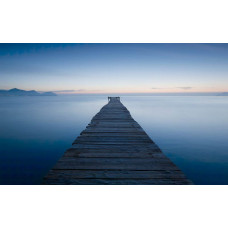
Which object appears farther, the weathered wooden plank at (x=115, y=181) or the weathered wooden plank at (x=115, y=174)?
the weathered wooden plank at (x=115, y=174)

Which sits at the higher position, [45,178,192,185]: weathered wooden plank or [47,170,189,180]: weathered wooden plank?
[47,170,189,180]: weathered wooden plank

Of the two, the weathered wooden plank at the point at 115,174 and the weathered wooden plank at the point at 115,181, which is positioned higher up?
the weathered wooden plank at the point at 115,174

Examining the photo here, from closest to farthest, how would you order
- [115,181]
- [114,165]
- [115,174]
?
[115,181] → [115,174] → [114,165]

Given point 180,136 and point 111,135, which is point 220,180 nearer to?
point 111,135

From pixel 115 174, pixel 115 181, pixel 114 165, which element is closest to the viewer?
pixel 115 181

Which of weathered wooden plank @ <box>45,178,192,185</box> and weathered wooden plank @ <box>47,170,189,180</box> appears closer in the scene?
weathered wooden plank @ <box>45,178,192,185</box>

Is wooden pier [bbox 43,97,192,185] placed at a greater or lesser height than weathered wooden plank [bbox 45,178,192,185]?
greater

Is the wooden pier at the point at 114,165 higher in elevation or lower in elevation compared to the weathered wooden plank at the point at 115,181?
higher

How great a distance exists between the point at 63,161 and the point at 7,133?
34.8 feet

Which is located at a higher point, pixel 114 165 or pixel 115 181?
pixel 114 165

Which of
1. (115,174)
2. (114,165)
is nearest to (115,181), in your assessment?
(115,174)

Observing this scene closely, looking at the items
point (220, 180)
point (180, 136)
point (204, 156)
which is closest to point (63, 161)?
point (220, 180)

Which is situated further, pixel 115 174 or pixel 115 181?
pixel 115 174

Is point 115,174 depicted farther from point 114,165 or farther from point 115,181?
point 114,165
